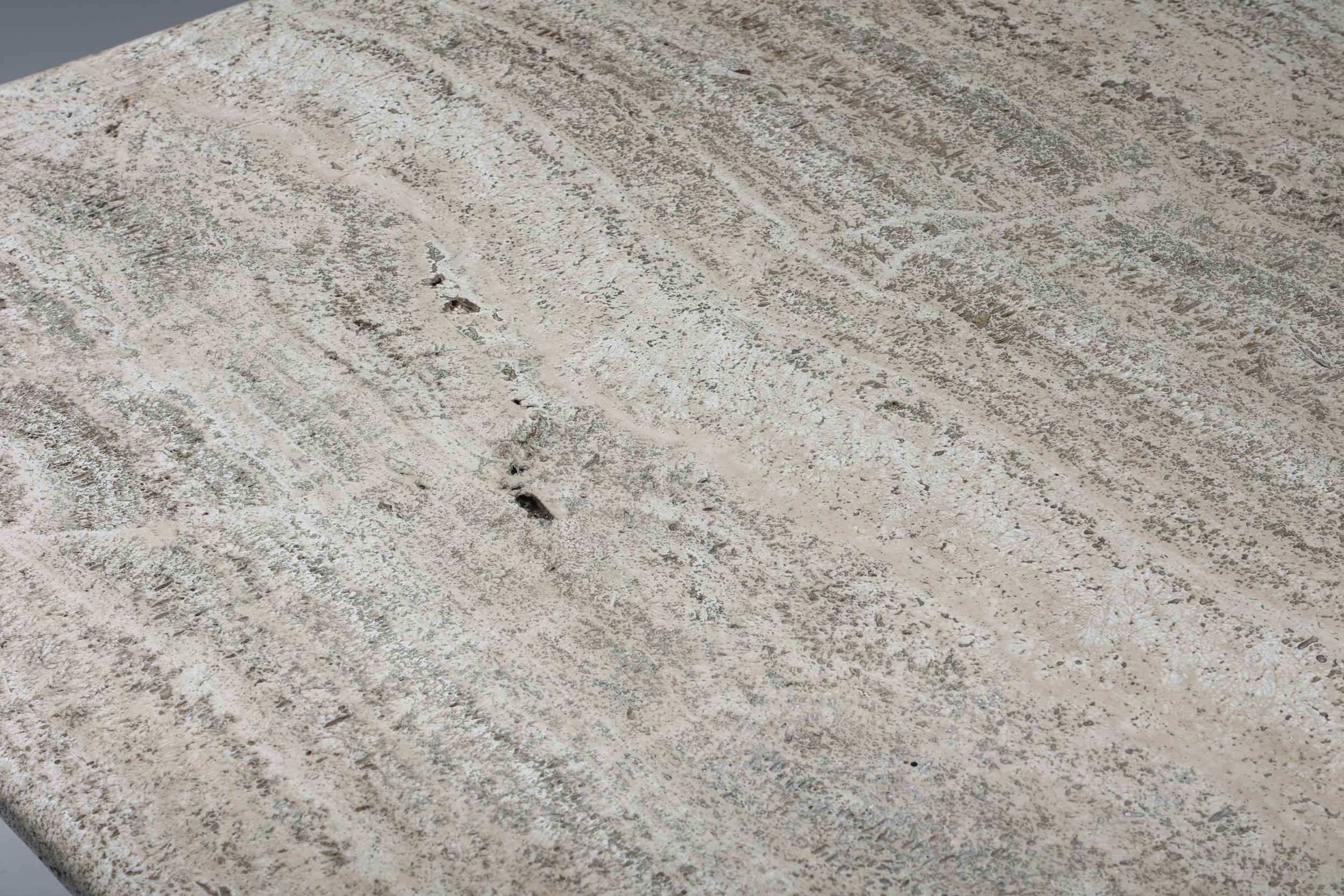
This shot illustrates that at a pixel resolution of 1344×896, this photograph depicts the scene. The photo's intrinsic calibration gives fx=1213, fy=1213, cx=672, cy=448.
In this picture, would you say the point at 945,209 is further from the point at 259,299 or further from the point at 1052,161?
the point at 259,299

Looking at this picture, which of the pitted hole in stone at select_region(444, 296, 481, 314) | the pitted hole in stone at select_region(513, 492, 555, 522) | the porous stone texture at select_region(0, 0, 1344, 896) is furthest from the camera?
the pitted hole in stone at select_region(444, 296, 481, 314)

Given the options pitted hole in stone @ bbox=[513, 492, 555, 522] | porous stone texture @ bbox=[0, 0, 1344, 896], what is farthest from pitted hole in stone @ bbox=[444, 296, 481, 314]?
pitted hole in stone @ bbox=[513, 492, 555, 522]

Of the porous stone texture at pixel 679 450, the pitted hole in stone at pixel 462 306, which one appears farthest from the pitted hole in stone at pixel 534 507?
the pitted hole in stone at pixel 462 306

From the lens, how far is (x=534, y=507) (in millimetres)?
889

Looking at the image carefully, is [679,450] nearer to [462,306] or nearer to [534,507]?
[534,507]

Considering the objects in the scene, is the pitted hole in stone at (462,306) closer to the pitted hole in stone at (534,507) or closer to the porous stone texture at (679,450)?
the porous stone texture at (679,450)

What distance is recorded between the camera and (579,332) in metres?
0.97

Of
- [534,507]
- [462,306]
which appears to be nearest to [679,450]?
[534,507]

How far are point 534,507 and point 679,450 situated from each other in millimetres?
115

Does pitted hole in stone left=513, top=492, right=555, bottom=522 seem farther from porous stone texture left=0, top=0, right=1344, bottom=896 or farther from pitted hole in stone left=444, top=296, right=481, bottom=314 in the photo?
pitted hole in stone left=444, top=296, right=481, bottom=314

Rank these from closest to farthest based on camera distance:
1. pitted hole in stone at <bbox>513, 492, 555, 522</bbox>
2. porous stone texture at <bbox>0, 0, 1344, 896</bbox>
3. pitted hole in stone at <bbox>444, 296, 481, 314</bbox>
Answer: porous stone texture at <bbox>0, 0, 1344, 896</bbox> → pitted hole in stone at <bbox>513, 492, 555, 522</bbox> → pitted hole in stone at <bbox>444, 296, 481, 314</bbox>

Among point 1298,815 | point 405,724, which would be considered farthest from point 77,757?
point 1298,815

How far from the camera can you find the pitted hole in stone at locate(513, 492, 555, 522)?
0.88 m

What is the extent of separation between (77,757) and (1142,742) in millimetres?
674
